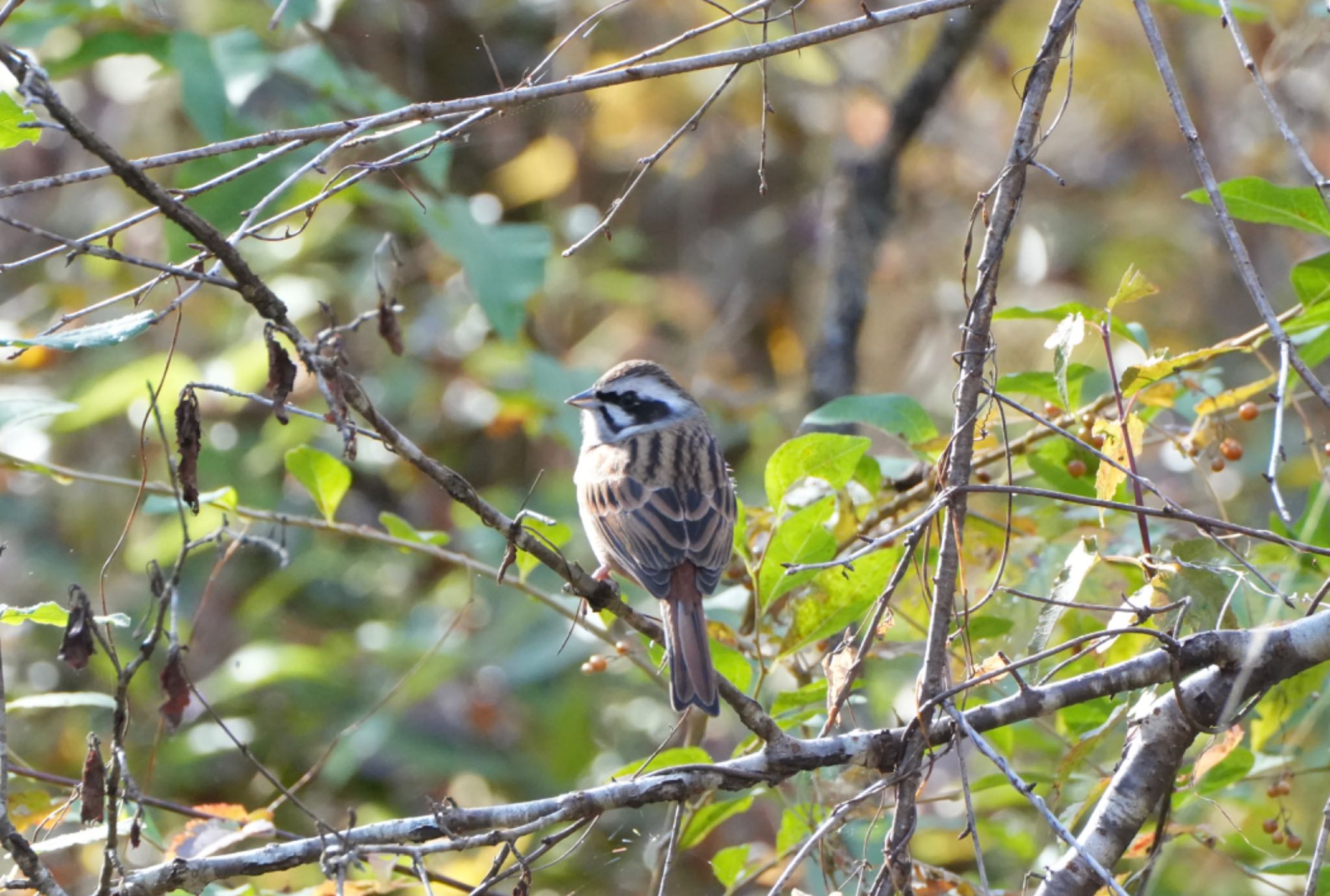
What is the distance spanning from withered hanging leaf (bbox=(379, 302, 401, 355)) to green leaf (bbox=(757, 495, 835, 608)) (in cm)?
96

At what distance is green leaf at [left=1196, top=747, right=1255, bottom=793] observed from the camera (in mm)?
2865

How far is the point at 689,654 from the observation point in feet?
9.46

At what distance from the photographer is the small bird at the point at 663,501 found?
9.89 feet

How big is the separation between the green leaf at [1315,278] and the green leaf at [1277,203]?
16 cm

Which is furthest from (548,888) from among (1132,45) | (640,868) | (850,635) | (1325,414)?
(1132,45)

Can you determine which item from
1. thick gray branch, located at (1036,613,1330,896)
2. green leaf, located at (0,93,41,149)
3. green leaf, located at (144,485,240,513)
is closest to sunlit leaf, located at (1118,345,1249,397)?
thick gray branch, located at (1036,613,1330,896)

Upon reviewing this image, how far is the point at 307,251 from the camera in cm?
690

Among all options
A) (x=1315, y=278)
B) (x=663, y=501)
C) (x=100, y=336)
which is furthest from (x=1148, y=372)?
(x=100, y=336)

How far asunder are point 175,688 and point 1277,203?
2.26 m

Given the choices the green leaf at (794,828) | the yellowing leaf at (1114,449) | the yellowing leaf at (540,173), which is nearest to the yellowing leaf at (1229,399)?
the yellowing leaf at (1114,449)

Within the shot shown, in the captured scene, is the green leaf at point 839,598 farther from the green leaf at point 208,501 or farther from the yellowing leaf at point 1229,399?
the green leaf at point 208,501

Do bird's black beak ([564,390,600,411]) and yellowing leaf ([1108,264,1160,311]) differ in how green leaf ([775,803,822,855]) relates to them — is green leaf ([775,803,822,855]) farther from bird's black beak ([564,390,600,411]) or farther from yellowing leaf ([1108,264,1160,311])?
bird's black beak ([564,390,600,411])

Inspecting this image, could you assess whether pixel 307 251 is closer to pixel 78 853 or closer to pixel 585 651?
pixel 585 651

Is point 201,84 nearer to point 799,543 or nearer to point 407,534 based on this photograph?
point 407,534
